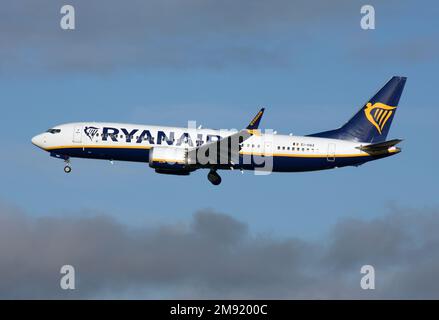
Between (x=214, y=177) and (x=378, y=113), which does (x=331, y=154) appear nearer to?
(x=378, y=113)

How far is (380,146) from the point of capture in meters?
87.8

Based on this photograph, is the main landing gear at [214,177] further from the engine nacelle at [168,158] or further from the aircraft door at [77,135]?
the aircraft door at [77,135]

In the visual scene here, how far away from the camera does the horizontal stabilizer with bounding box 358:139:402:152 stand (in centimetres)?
8603

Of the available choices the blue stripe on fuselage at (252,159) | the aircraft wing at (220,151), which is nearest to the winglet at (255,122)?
the aircraft wing at (220,151)

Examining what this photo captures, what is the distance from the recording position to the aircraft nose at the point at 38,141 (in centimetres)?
8969

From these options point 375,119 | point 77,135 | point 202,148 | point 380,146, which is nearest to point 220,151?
point 202,148

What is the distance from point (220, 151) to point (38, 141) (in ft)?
57.3

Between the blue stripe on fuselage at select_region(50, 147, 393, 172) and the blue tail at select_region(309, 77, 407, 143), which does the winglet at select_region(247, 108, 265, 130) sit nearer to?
the blue stripe on fuselage at select_region(50, 147, 393, 172)

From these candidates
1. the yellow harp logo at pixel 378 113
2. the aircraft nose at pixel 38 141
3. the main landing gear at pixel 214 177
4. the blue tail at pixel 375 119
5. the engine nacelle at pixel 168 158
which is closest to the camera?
the engine nacelle at pixel 168 158

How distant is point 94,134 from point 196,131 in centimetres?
912

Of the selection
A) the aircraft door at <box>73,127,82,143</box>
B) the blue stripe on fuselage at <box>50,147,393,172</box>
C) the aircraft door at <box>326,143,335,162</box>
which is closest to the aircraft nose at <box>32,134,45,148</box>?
the blue stripe on fuselage at <box>50,147,393,172</box>
